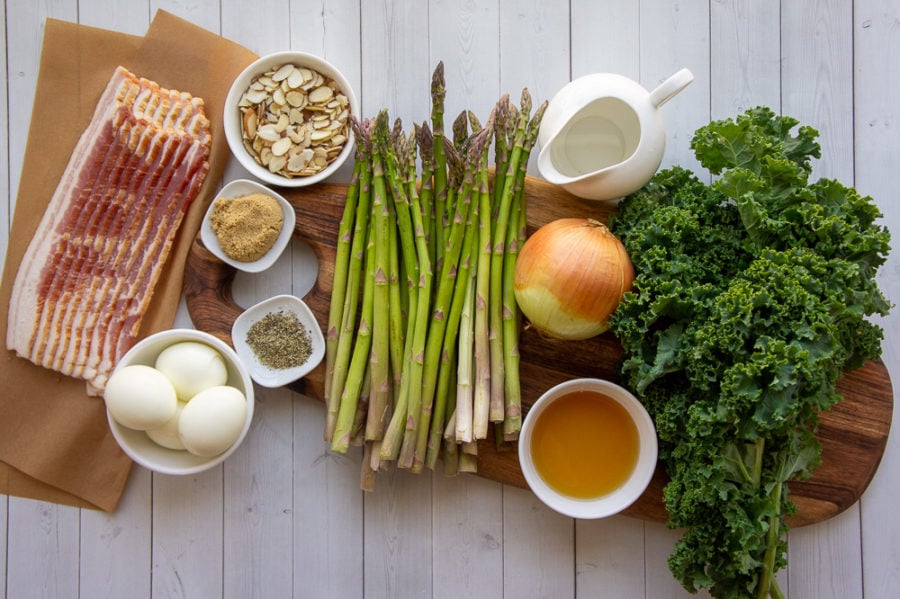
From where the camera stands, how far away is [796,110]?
1639 mm

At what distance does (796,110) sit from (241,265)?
1366 millimetres

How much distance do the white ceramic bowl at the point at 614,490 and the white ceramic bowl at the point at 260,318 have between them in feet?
1.66

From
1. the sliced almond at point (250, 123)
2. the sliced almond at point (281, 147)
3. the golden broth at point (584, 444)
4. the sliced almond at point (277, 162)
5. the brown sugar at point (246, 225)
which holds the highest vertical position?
the sliced almond at point (250, 123)

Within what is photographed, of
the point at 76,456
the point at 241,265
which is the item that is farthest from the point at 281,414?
the point at 76,456

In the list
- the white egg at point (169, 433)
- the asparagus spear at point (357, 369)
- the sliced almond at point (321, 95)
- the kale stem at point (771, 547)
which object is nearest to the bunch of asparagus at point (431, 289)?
the asparagus spear at point (357, 369)

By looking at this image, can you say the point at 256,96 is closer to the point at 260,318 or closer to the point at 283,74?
the point at 283,74

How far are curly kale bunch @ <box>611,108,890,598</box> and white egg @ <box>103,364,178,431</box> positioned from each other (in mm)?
946

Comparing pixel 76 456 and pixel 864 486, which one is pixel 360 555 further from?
pixel 864 486

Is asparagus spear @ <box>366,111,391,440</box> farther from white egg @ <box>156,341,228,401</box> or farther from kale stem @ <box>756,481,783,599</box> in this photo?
kale stem @ <box>756,481,783,599</box>

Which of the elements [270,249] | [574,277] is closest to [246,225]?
[270,249]

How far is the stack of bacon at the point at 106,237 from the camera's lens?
159cm

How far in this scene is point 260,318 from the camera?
1.57 meters

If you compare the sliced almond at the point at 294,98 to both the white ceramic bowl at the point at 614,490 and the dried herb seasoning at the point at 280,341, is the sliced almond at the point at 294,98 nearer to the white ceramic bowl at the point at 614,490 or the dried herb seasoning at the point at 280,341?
the dried herb seasoning at the point at 280,341

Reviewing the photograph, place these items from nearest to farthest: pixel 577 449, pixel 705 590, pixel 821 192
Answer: pixel 821 192 → pixel 577 449 → pixel 705 590
